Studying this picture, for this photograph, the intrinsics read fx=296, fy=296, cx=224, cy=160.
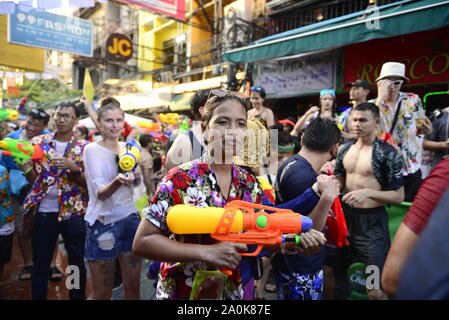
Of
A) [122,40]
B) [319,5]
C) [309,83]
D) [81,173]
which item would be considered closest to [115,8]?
[122,40]

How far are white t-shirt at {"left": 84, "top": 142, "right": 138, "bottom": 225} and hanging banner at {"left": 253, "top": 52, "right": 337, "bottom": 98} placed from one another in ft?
19.8

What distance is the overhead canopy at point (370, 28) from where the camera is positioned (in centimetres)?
391

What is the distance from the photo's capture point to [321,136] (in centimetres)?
243

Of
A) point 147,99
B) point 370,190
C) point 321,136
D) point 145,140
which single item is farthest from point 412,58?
point 147,99

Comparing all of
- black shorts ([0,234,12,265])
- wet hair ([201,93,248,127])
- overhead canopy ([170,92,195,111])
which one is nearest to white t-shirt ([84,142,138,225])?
black shorts ([0,234,12,265])

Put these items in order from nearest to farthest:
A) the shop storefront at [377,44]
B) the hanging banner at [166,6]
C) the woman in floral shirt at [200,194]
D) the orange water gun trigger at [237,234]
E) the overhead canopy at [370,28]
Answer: the orange water gun trigger at [237,234] → the woman in floral shirt at [200,194] → the overhead canopy at [370,28] → the shop storefront at [377,44] → the hanging banner at [166,6]

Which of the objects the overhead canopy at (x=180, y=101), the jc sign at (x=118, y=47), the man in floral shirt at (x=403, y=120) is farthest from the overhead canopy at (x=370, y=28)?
the jc sign at (x=118, y=47)

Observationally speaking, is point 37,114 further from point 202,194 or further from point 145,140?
point 202,194

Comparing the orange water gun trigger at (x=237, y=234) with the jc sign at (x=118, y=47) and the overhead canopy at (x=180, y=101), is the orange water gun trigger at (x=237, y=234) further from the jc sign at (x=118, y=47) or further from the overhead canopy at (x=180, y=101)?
the jc sign at (x=118, y=47)

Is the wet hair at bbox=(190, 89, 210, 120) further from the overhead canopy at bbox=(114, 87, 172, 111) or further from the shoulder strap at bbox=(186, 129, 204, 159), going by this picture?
the overhead canopy at bbox=(114, 87, 172, 111)

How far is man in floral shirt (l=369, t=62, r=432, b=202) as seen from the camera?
359 centimetres

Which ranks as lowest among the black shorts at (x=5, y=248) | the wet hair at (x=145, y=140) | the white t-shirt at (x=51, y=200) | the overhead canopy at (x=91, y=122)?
the black shorts at (x=5, y=248)

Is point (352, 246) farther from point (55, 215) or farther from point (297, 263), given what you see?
point (55, 215)

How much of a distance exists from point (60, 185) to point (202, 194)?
7.37ft
